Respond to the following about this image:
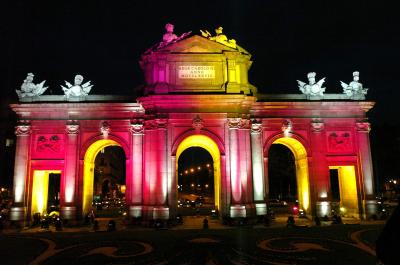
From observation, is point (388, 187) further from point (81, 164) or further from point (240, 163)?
point (81, 164)

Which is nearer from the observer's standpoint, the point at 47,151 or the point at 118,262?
the point at 118,262

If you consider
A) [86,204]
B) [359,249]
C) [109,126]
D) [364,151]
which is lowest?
[359,249]

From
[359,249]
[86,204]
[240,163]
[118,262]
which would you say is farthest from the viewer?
Result: [86,204]

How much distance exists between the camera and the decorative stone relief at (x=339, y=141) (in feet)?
121

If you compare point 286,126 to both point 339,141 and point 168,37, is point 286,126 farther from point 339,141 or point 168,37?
point 168,37

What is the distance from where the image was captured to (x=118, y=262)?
1789 centimetres

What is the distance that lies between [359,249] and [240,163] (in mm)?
14878

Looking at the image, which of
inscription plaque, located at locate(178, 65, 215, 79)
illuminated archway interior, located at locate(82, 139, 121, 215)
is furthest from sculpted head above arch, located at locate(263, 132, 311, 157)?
illuminated archway interior, located at locate(82, 139, 121, 215)

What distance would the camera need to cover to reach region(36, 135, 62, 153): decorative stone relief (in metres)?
35.2

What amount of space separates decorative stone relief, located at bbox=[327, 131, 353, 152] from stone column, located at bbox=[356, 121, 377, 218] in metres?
1.04

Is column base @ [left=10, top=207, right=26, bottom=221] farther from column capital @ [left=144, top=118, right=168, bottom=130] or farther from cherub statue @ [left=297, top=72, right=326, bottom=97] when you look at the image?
cherub statue @ [left=297, top=72, right=326, bottom=97]

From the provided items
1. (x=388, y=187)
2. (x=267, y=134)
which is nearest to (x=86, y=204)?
(x=267, y=134)

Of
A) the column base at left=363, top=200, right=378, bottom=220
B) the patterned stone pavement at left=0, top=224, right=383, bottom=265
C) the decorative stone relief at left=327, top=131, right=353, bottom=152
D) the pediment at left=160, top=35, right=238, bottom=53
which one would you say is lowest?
the patterned stone pavement at left=0, top=224, right=383, bottom=265

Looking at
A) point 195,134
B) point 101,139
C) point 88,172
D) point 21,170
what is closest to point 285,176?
point 195,134
